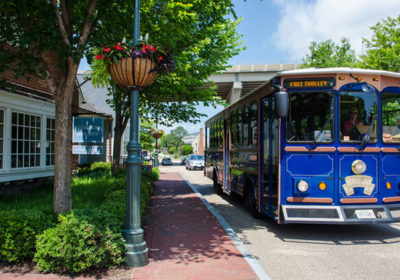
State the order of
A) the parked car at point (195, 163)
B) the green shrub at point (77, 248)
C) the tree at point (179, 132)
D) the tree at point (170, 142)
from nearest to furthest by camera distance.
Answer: the green shrub at point (77, 248) < the parked car at point (195, 163) < the tree at point (170, 142) < the tree at point (179, 132)

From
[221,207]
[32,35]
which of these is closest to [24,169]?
[32,35]

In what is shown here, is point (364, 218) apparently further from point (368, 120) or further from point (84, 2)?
point (84, 2)

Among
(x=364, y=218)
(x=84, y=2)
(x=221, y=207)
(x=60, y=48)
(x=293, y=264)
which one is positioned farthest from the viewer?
(x=221, y=207)

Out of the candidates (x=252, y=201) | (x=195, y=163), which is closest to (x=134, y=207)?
(x=252, y=201)

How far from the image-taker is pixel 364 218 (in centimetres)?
604

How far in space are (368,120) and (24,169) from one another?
944cm

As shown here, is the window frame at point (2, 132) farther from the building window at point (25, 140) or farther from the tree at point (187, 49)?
the tree at point (187, 49)

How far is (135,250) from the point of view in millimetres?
4984

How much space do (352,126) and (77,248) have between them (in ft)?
17.8

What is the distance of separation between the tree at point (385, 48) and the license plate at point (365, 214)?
13.9m

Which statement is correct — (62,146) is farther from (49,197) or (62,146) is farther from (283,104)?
(283,104)

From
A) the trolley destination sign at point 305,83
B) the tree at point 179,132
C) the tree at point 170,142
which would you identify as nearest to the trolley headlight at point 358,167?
the trolley destination sign at point 305,83

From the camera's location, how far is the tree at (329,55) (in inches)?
944

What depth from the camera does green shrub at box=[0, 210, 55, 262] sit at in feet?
15.7
